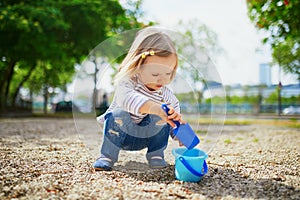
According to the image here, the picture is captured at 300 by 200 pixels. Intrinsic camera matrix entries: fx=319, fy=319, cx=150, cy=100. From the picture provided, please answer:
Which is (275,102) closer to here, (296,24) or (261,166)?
(296,24)

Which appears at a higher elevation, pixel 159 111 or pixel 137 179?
pixel 159 111

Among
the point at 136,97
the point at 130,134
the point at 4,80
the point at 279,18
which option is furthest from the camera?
the point at 4,80

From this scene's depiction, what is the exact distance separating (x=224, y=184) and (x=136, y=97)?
871mm

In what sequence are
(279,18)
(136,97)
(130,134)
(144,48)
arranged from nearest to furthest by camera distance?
(136,97) → (144,48) → (130,134) → (279,18)

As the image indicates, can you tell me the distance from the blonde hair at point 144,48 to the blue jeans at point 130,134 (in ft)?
1.02

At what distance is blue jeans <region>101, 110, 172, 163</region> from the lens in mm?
2504

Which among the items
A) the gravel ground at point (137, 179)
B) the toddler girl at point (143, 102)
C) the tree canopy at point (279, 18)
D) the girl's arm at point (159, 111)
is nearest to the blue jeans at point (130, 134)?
the toddler girl at point (143, 102)

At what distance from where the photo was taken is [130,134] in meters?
2.56

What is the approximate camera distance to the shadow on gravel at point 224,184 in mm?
2019

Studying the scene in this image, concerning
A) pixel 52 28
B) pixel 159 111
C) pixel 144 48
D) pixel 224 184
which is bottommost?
pixel 224 184

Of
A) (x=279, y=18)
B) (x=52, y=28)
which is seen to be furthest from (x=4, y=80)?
(x=279, y=18)

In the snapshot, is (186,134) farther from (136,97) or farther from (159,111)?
(136,97)

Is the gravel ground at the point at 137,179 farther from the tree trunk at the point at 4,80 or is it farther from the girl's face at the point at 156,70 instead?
the tree trunk at the point at 4,80

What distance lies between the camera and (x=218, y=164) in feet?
9.75
